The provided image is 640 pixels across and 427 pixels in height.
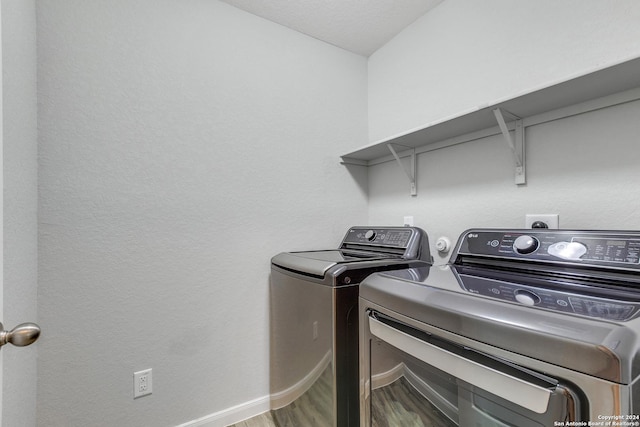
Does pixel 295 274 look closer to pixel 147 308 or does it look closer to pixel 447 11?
pixel 147 308

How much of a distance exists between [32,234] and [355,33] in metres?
2.00

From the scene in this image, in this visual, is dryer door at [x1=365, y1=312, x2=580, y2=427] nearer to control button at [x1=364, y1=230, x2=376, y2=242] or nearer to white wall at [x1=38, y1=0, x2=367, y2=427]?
control button at [x1=364, y1=230, x2=376, y2=242]

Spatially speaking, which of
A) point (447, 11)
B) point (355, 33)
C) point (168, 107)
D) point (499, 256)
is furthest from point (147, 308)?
point (447, 11)

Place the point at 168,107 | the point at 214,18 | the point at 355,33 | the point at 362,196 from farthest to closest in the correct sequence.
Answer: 1. the point at 362,196
2. the point at 355,33
3. the point at 214,18
4. the point at 168,107

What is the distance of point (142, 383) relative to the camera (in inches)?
51.9

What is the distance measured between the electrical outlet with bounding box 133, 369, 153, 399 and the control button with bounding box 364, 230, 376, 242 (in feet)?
4.35

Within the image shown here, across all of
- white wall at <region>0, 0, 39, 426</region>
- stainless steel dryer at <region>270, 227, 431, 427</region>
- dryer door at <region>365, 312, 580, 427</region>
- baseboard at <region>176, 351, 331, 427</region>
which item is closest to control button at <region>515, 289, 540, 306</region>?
dryer door at <region>365, 312, 580, 427</region>

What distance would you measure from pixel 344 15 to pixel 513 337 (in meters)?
1.84

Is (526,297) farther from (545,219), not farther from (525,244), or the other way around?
(545,219)

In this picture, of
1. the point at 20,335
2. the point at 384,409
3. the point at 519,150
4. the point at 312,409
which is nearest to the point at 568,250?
the point at 519,150

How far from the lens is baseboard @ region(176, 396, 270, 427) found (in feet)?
4.77

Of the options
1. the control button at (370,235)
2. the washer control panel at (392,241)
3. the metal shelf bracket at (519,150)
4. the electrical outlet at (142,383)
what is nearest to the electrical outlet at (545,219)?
the metal shelf bracket at (519,150)

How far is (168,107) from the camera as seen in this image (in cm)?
141

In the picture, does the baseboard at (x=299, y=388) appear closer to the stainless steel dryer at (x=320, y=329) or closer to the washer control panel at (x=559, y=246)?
the stainless steel dryer at (x=320, y=329)
